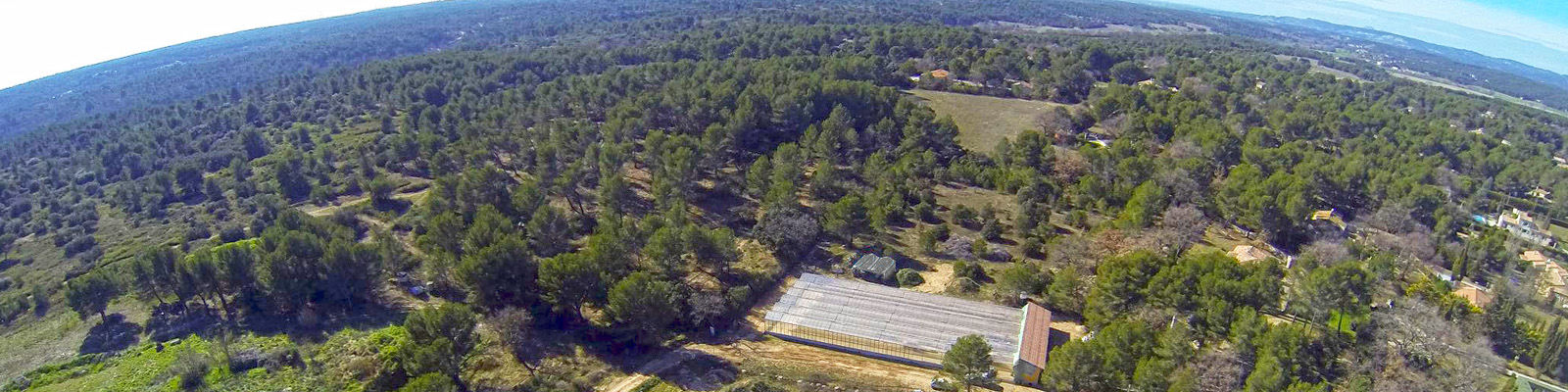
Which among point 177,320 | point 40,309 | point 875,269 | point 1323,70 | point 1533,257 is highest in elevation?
point 1323,70

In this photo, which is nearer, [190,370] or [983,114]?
[190,370]

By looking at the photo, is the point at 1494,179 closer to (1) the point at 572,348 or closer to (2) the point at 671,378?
(2) the point at 671,378

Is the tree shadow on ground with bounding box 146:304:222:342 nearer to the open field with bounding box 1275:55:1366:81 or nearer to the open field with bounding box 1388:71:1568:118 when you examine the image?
the open field with bounding box 1275:55:1366:81

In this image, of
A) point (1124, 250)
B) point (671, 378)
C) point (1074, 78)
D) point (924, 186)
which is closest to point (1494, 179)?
point (1074, 78)

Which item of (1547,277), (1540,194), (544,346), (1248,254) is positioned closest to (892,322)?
(544,346)

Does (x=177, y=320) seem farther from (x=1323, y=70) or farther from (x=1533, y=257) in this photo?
(x=1323, y=70)

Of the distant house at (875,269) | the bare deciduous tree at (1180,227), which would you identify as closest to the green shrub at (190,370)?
the distant house at (875,269)

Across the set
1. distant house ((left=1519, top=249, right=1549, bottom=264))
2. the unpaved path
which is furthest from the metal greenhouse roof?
distant house ((left=1519, top=249, right=1549, bottom=264))
